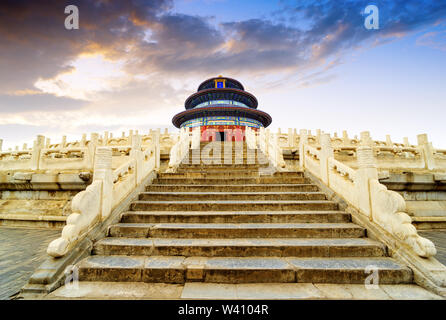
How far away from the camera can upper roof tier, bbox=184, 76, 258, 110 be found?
2667 cm

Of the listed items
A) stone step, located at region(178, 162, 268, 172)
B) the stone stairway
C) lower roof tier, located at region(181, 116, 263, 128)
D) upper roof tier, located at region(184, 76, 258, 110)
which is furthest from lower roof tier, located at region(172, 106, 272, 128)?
the stone stairway

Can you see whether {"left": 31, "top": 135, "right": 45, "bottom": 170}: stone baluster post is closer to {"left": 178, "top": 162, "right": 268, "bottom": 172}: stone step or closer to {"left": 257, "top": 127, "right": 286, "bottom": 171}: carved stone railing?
{"left": 178, "top": 162, "right": 268, "bottom": 172}: stone step

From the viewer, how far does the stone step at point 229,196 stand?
207 inches

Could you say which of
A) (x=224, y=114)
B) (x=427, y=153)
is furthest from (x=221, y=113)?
(x=427, y=153)

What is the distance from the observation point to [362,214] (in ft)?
13.5

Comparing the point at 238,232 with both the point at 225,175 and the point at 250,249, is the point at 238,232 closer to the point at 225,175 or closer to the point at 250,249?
the point at 250,249

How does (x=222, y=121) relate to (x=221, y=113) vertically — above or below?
below

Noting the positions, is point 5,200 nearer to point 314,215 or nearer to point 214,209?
point 214,209

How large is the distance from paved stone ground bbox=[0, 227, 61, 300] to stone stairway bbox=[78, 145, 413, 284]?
0.85 meters

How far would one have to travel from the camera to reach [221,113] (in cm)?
2455

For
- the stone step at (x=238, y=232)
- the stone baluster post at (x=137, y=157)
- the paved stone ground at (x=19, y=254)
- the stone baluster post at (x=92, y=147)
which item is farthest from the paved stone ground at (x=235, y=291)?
the stone baluster post at (x=92, y=147)

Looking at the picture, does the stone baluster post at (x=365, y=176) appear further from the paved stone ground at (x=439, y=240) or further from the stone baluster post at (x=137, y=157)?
the stone baluster post at (x=137, y=157)

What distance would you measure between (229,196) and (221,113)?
2027cm

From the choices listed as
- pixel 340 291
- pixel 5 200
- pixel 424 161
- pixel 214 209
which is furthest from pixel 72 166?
pixel 424 161
